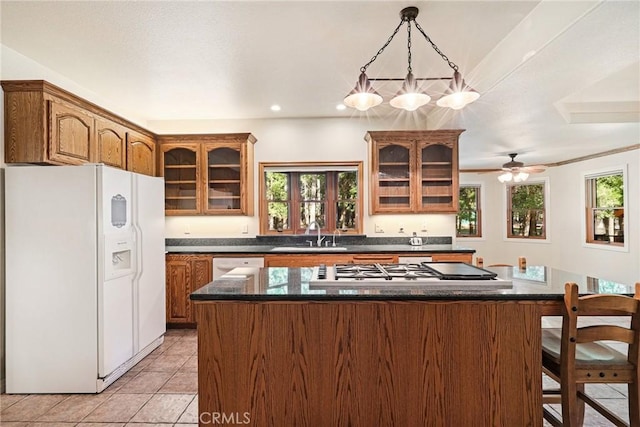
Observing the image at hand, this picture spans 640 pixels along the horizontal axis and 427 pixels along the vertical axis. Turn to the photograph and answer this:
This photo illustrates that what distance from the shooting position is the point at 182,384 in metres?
2.83

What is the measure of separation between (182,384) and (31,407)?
1021 millimetres

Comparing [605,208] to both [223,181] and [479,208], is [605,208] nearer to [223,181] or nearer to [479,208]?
[479,208]

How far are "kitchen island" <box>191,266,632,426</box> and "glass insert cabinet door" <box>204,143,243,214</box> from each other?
2.88 meters

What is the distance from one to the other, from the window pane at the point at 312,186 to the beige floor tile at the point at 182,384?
2595 mm

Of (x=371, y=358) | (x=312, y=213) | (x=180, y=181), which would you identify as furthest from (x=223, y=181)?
(x=371, y=358)

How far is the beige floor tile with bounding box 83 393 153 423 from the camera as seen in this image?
2.36 metres

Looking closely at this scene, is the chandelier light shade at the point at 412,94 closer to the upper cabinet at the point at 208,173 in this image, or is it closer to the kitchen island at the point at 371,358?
the kitchen island at the point at 371,358

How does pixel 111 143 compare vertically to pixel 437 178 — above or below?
above

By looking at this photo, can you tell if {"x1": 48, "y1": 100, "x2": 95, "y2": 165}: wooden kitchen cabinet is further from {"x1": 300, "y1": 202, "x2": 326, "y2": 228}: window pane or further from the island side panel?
{"x1": 300, "y1": 202, "x2": 326, "y2": 228}: window pane

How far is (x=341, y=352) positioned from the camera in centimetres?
187

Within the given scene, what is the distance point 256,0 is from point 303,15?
1.09 ft

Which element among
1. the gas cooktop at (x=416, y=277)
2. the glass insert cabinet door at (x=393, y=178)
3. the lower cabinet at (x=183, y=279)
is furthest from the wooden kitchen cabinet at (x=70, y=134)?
the glass insert cabinet door at (x=393, y=178)

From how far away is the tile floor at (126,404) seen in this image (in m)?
2.33

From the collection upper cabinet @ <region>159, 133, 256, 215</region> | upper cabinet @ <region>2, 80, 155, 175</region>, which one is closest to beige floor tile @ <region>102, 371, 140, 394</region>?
upper cabinet @ <region>2, 80, 155, 175</region>
